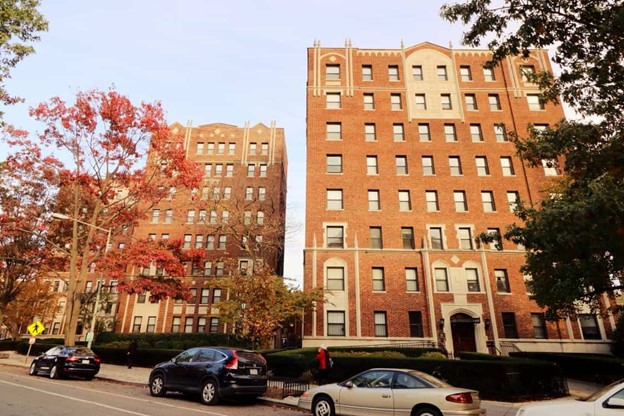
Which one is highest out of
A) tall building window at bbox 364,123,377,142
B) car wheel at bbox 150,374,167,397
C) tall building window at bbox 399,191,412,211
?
tall building window at bbox 364,123,377,142

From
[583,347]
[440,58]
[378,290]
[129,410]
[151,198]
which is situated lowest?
[129,410]

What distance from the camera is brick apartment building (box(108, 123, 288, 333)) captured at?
41156 mm

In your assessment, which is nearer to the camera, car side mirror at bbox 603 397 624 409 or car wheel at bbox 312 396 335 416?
car side mirror at bbox 603 397 624 409

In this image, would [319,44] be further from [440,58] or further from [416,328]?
[416,328]

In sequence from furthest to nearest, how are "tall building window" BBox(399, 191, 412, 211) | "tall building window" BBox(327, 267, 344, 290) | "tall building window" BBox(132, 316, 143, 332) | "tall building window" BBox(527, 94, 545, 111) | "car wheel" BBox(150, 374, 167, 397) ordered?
1. "tall building window" BBox(132, 316, 143, 332)
2. "tall building window" BBox(527, 94, 545, 111)
3. "tall building window" BBox(399, 191, 412, 211)
4. "tall building window" BBox(327, 267, 344, 290)
5. "car wheel" BBox(150, 374, 167, 397)

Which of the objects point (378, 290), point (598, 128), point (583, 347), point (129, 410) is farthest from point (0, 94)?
point (583, 347)

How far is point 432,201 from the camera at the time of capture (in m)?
31.1

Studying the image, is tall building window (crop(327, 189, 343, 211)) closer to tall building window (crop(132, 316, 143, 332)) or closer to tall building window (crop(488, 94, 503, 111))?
tall building window (crop(488, 94, 503, 111))

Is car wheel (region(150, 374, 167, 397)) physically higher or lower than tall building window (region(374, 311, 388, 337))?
lower

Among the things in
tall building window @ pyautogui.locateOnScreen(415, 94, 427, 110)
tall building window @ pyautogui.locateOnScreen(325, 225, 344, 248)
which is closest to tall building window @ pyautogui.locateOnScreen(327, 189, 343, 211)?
tall building window @ pyautogui.locateOnScreen(325, 225, 344, 248)

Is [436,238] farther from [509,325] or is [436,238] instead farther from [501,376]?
[501,376]

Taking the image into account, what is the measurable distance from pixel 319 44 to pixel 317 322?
25.7 meters

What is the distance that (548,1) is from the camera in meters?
9.45

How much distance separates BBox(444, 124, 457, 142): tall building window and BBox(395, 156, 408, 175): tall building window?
4.45 m
